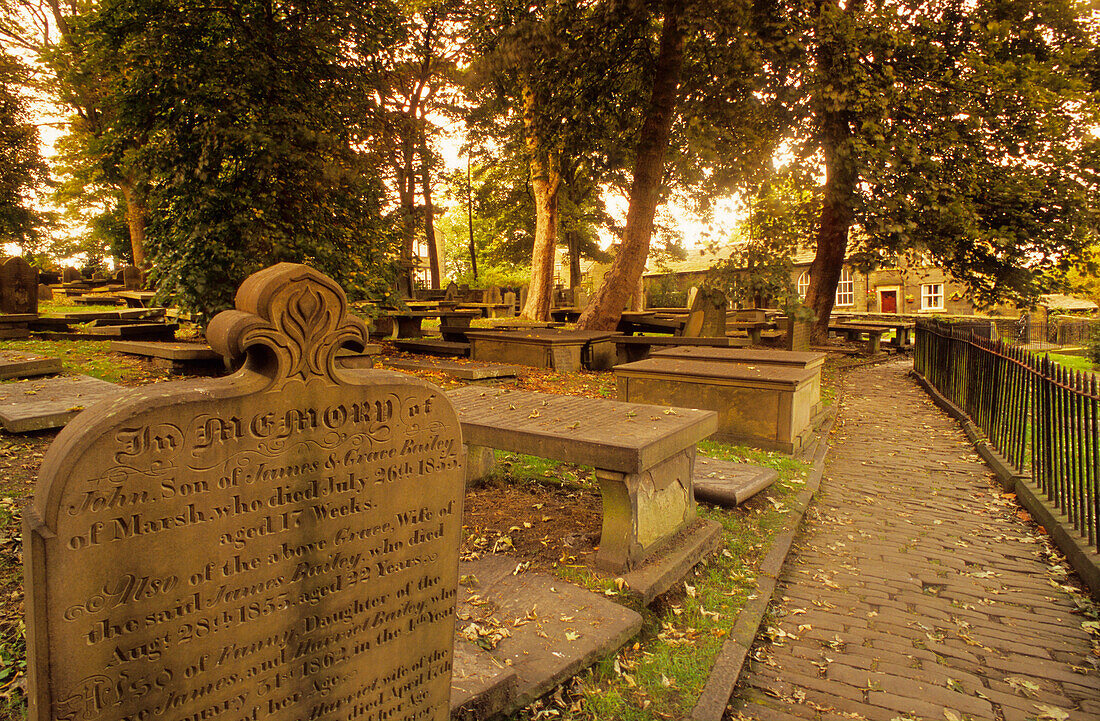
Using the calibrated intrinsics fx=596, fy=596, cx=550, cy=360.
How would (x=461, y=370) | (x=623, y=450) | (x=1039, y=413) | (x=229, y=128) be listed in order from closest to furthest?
(x=623, y=450) → (x=1039, y=413) → (x=229, y=128) → (x=461, y=370)

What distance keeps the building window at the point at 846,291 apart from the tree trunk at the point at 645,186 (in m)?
30.4

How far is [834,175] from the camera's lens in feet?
45.0

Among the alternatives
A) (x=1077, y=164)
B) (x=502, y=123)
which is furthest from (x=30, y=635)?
(x=502, y=123)

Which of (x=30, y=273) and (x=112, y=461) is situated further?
(x=30, y=273)

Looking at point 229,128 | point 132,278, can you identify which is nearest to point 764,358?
point 229,128

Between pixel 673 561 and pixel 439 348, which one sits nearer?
pixel 673 561

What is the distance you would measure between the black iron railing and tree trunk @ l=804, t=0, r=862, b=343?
4199 millimetres

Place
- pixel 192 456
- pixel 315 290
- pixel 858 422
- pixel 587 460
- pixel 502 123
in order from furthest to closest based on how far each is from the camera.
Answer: pixel 502 123 → pixel 858 422 → pixel 587 460 → pixel 315 290 → pixel 192 456

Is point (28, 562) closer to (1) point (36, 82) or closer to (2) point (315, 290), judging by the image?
(2) point (315, 290)

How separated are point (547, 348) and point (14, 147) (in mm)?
26416

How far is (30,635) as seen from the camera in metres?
1.54

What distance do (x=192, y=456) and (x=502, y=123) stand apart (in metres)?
22.6

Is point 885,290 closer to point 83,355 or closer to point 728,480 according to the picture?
point 728,480

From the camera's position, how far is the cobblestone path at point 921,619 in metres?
2.95
